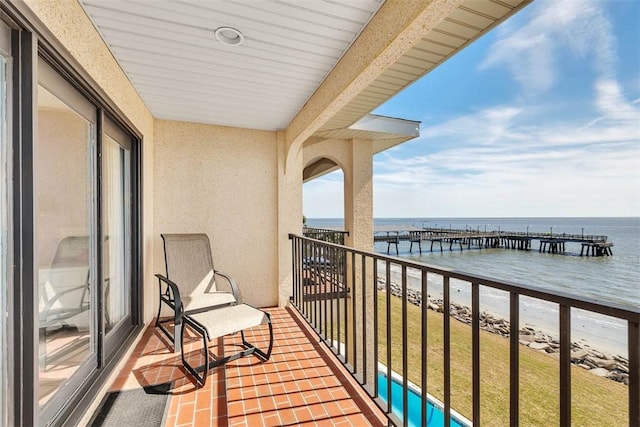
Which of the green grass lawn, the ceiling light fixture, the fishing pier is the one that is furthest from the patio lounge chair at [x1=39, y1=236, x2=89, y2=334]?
the fishing pier

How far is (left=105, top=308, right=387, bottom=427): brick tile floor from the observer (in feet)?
6.24

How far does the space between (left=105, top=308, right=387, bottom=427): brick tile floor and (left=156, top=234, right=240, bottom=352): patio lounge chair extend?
0.42 meters

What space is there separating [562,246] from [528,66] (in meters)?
18.1

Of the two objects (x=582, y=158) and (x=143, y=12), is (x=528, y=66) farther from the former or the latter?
(x=143, y=12)

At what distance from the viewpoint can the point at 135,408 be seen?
6.50 feet

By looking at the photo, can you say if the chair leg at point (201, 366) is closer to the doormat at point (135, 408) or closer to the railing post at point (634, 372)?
the doormat at point (135, 408)

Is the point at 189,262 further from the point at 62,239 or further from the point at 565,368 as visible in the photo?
the point at 565,368

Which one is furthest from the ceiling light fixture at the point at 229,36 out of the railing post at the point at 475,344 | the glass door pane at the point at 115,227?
the railing post at the point at 475,344

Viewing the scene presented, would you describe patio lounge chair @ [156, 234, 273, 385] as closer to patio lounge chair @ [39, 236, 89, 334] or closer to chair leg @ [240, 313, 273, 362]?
chair leg @ [240, 313, 273, 362]

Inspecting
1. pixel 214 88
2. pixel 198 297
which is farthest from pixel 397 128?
pixel 198 297

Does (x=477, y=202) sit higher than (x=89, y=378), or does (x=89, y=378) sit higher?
(x=477, y=202)

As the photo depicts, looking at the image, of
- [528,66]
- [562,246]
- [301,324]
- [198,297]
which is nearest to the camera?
[198,297]

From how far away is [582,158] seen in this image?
1063 inches

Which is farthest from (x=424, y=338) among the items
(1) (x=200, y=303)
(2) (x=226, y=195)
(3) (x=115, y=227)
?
(2) (x=226, y=195)
